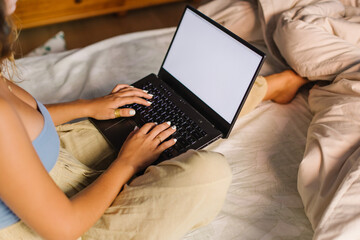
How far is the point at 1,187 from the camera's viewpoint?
567mm

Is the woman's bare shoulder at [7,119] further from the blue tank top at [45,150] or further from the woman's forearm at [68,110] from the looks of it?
the woman's forearm at [68,110]

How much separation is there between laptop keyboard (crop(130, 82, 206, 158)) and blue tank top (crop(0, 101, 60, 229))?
10.3 inches

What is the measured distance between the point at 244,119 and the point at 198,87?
0.21m

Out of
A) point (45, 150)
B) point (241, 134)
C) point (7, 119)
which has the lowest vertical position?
point (241, 134)

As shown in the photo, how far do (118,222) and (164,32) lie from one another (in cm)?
103

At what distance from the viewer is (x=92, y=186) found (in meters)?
0.76

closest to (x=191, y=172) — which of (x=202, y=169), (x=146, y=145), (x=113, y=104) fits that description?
(x=202, y=169)

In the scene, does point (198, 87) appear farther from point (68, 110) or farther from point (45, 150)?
point (45, 150)

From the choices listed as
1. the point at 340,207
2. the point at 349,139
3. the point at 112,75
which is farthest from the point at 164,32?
the point at 340,207

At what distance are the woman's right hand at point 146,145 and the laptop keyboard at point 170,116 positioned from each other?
0.08 ft

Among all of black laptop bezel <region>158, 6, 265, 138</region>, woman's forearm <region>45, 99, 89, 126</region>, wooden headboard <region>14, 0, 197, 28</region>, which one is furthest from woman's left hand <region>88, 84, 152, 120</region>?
wooden headboard <region>14, 0, 197, 28</region>

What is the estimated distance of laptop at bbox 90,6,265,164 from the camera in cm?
93

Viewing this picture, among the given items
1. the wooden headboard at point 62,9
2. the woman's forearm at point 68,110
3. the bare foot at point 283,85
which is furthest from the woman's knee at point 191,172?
the wooden headboard at point 62,9

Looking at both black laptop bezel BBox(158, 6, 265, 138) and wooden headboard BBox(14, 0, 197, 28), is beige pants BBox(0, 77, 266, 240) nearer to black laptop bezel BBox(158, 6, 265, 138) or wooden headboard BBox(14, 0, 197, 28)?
black laptop bezel BBox(158, 6, 265, 138)
